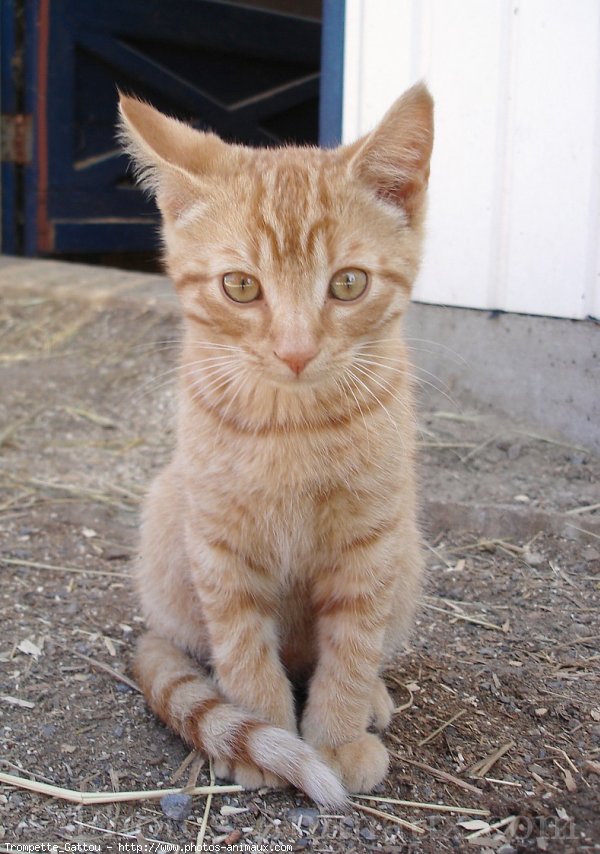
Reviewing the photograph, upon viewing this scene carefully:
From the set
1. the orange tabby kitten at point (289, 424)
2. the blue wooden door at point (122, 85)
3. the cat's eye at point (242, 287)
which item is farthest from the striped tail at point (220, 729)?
the blue wooden door at point (122, 85)

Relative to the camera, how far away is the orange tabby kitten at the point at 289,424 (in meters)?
1.98

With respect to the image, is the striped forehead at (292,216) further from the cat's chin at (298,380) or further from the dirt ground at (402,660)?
the dirt ground at (402,660)

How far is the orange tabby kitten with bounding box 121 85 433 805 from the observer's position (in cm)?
198

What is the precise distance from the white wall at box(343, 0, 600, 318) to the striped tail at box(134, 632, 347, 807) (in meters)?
2.17

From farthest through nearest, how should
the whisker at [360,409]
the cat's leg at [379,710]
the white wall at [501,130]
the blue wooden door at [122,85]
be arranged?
the blue wooden door at [122,85] < the white wall at [501,130] < the cat's leg at [379,710] < the whisker at [360,409]

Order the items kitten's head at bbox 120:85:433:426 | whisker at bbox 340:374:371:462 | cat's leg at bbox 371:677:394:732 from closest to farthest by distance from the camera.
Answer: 1. kitten's head at bbox 120:85:433:426
2. whisker at bbox 340:374:371:462
3. cat's leg at bbox 371:677:394:732

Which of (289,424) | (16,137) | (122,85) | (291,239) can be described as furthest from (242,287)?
(122,85)

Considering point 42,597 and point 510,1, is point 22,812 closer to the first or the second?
point 42,597

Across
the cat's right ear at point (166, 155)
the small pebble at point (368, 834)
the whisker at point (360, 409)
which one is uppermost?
the cat's right ear at point (166, 155)

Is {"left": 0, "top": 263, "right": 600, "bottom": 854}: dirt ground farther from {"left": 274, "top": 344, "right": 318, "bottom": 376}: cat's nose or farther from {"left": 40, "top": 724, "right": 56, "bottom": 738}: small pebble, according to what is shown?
{"left": 274, "top": 344, "right": 318, "bottom": 376}: cat's nose

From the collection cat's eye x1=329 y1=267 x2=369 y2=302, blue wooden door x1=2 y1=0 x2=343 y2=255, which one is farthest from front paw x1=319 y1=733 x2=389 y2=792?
blue wooden door x1=2 y1=0 x2=343 y2=255

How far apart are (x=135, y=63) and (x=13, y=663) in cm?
525

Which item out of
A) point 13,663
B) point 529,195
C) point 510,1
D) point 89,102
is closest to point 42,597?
point 13,663

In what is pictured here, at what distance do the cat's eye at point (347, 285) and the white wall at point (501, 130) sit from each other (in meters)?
1.81
